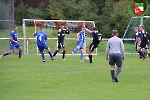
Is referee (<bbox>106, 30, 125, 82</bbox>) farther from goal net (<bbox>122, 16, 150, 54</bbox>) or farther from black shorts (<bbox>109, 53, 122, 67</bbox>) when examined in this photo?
goal net (<bbox>122, 16, 150, 54</bbox>)

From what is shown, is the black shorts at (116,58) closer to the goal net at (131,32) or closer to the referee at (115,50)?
the referee at (115,50)

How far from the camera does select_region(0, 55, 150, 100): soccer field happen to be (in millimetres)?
13805

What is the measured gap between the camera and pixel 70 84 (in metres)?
16.7

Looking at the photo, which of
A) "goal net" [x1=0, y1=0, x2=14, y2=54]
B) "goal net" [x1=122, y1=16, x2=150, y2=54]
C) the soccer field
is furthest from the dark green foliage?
the soccer field

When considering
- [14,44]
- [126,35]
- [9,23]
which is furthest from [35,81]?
[126,35]

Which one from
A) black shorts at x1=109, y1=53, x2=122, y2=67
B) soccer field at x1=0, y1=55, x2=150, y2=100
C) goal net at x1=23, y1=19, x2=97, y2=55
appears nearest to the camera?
soccer field at x1=0, y1=55, x2=150, y2=100

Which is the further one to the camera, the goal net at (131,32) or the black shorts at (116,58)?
the goal net at (131,32)

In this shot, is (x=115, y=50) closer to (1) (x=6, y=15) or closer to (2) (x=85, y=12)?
(1) (x=6, y=15)

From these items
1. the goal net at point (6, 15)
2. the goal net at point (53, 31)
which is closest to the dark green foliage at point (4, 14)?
the goal net at point (6, 15)

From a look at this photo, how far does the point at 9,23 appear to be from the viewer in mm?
33969

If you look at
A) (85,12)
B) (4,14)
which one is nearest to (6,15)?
(4,14)

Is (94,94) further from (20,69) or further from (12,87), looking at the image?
(20,69)

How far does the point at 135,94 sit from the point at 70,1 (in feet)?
138

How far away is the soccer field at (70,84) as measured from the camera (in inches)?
543
